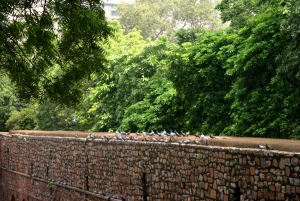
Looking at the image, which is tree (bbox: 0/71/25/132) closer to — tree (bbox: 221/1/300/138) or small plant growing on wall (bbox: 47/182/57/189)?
small plant growing on wall (bbox: 47/182/57/189)

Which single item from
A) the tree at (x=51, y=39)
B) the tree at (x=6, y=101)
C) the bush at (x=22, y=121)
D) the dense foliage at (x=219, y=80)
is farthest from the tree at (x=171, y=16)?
the tree at (x=51, y=39)

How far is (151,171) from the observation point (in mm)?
11297

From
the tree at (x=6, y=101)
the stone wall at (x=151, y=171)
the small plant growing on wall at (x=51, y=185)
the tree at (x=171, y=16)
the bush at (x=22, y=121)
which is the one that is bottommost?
the small plant growing on wall at (x=51, y=185)

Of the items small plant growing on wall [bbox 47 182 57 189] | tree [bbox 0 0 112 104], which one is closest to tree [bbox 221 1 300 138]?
tree [bbox 0 0 112 104]

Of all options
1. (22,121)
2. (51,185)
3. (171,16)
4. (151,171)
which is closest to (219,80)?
(51,185)

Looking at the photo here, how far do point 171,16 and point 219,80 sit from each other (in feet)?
119

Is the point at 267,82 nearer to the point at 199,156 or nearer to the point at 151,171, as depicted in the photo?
the point at 151,171

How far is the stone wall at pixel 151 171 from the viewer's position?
777 cm

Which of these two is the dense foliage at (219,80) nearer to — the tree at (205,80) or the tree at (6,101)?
the tree at (205,80)

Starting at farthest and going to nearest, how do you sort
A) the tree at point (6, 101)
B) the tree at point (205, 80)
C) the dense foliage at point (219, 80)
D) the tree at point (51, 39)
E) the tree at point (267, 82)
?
the tree at point (6, 101) → the tree at point (205, 80) → the dense foliage at point (219, 80) → the tree at point (267, 82) → the tree at point (51, 39)

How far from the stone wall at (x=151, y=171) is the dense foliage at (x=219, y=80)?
57.5 inches

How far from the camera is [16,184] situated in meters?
22.5

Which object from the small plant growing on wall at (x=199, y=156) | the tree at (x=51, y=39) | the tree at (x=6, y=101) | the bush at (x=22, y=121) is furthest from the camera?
the tree at (x=6, y=101)

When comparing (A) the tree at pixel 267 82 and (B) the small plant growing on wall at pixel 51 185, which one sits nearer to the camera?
(A) the tree at pixel 267 82
